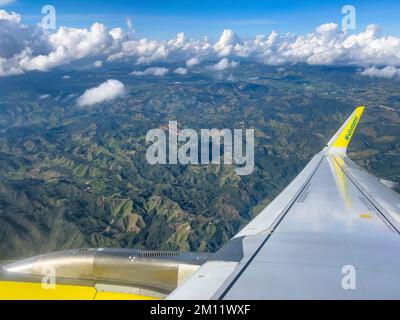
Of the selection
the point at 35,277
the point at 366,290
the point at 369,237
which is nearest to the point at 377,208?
the point at 369,237

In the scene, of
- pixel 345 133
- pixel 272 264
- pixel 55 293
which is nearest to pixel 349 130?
pixel 345 133

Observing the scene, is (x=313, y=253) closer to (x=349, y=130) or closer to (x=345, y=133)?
(x=349, y=130)

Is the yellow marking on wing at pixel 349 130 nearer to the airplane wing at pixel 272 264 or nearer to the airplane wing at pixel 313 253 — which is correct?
the airplane wing at pixel 313 253

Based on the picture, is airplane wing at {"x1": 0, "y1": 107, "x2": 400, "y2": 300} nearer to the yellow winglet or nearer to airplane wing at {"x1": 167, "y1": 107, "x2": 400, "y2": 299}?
airplane wing at {"x1": 167, "y1": 107, "x2": 400, "y2": 299}

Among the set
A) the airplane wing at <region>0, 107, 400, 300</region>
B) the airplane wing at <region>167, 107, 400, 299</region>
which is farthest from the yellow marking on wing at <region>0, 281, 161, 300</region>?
the airplane wing at <region>167, 107, 400, 299</region>

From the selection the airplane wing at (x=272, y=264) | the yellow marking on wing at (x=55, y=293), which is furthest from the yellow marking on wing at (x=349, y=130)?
the yellow marking on wing at (x=55, y=293)
